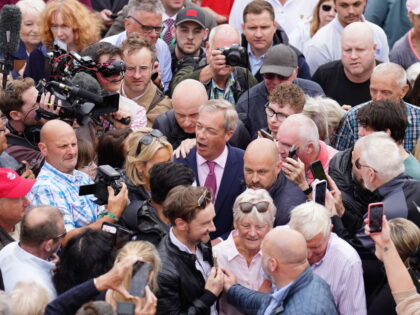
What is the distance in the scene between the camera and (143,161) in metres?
7.03

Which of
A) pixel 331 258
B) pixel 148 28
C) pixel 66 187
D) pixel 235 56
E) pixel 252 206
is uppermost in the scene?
pixel 235 56

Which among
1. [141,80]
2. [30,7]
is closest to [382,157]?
[141,80]

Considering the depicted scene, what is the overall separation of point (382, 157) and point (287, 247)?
56.7 inches

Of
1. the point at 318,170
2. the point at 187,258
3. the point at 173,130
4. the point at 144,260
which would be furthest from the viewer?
the point at 173,130

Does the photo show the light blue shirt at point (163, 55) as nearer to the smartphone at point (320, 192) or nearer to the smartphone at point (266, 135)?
the smartphone at point (266, 135)

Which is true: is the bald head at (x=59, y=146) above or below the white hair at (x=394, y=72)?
below

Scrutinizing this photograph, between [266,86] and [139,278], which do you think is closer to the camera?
[139,278]

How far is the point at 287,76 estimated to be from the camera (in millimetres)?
8648

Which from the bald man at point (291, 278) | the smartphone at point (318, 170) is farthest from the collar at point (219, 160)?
the bald man at point (291, 278)

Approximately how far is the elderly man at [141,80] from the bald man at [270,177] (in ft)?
6.51

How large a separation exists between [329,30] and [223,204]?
3.75 meters

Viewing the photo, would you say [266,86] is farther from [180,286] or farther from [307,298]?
[307,298]

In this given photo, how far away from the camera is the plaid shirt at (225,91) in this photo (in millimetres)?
9000

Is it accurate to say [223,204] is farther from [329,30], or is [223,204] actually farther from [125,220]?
[329,30]
